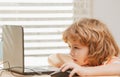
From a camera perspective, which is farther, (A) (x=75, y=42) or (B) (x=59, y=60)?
(B) (x=59, y=60)

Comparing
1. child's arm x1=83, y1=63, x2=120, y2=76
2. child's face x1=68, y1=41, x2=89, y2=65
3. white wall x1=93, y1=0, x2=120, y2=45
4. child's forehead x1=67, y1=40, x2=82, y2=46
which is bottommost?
child's arm x1=83, y1=63, x2=120, y2=76

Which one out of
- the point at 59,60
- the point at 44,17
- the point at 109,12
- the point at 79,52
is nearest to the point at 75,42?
the point at 79,52

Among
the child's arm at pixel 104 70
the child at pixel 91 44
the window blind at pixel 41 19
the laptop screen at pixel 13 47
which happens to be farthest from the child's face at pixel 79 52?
the window blind at pixel 41 19

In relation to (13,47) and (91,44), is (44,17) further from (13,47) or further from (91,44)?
(91,44)

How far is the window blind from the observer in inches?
91.4

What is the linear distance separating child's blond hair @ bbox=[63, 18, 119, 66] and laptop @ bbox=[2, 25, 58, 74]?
0.27 m

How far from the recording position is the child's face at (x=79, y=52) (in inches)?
49.4

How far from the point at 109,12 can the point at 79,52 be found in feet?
4.24

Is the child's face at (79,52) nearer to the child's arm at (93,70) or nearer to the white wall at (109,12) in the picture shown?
the child's arm at (93,70)

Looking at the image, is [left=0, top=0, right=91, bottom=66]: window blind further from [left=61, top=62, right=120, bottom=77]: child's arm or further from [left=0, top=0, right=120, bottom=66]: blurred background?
[left=61, top=62, right=120, bottom=77]: child's arm

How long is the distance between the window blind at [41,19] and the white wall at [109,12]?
0.32 feet

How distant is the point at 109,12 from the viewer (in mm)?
2461

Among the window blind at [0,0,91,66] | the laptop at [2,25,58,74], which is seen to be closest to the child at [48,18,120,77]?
the laptop at [2,25,58,74]

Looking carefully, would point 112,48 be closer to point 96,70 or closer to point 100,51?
point 100,51
